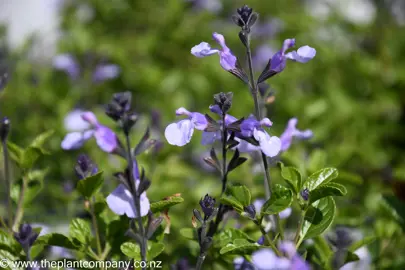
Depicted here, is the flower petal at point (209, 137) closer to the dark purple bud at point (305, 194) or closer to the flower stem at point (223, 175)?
the flower stem at point (223, 175)

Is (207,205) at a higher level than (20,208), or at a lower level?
higher

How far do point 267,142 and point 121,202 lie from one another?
0.28 meters

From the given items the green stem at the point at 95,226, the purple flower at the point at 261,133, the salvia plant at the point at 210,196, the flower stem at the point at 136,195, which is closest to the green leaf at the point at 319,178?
the salvia plant at the point at 210,196

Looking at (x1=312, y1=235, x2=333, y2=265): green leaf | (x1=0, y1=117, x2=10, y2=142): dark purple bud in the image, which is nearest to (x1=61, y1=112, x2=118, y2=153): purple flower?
(x1=0, y1=117, x2=10, y2=142): dark purple bud

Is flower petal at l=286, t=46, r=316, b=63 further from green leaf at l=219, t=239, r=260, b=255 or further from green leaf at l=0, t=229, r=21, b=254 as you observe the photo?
green leaf at l=0, t=229, r=21, b=254

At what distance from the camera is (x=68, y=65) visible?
2375 mm

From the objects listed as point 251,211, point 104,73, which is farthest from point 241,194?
point 104,73

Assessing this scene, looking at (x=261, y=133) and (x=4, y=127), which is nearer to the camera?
(x=261, y=133)

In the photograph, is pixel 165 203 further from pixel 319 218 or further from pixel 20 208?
pixel 20 208

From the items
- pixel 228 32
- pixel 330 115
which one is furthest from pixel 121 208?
pixel 228 32


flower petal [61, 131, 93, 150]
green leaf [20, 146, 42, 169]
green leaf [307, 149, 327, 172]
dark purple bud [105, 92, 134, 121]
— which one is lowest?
green leaf [307, 149, 327, 172]

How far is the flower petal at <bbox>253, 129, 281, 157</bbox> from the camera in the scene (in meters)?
0.92

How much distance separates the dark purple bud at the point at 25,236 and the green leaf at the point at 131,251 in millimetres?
181

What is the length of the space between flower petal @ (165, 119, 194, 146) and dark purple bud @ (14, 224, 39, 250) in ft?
1.08
